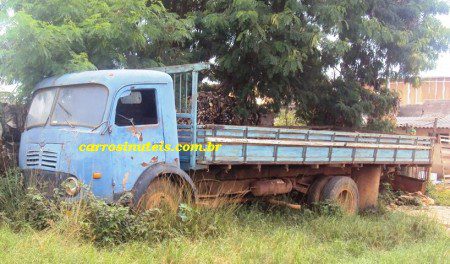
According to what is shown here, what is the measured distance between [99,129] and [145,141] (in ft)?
1.94

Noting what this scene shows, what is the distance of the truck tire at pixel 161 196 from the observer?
550 cm

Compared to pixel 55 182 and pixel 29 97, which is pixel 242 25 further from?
pixel 55 182

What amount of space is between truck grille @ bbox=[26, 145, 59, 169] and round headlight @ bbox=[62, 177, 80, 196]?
34cm

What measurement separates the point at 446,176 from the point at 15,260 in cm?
1507

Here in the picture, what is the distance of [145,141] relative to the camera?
5.67 meters

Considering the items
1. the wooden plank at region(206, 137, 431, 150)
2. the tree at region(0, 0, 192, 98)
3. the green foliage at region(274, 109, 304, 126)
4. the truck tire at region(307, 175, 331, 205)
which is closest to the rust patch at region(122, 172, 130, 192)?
the wooden plank at region(206, 137, 431, 150)

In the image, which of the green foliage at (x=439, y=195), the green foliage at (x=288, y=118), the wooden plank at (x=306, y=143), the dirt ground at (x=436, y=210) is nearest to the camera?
the wooden plank at (x=306, y=143)

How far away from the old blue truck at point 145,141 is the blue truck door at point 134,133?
0.04 feet

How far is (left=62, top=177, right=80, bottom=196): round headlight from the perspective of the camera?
16.9 feet

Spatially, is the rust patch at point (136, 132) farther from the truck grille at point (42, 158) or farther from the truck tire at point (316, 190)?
the truck tire at point (316, 190)

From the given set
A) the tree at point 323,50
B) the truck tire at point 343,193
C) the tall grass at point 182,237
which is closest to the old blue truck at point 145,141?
the tall grass at point 182,237

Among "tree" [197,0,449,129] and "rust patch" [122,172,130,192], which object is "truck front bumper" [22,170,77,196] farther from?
"tree" [197,0,449,129]

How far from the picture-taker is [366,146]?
832 centimetres

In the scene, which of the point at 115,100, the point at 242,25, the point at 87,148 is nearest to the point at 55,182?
the point at 87,148
